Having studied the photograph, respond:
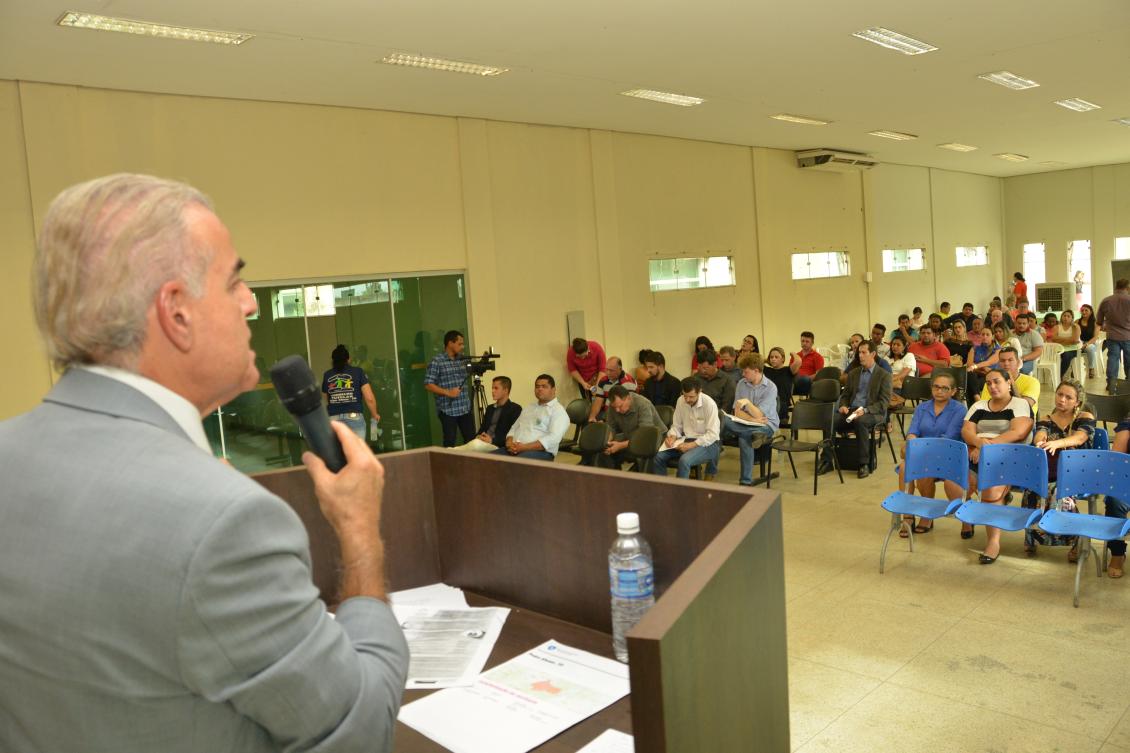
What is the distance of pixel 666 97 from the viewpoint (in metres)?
9.77

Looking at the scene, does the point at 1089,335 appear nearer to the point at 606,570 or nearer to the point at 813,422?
the point at 813,422

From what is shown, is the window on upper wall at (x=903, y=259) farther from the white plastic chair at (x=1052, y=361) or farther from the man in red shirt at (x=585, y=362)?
the man in red shirt at (x=585, y=362)

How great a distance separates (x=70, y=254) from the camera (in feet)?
3.06

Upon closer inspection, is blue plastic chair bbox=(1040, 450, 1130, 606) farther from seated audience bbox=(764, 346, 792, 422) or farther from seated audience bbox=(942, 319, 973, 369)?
seated audience bbox=(942, 319, 973, 369)

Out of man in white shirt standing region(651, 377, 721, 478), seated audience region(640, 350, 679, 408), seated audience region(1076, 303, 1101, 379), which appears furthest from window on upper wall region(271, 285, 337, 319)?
seated audience region(1076, 303, 1101, 379)

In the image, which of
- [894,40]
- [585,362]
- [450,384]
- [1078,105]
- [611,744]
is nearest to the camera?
[611,744]

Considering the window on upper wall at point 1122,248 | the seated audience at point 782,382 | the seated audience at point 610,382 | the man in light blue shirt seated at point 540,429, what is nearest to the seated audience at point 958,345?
the seated audience at point 782,382

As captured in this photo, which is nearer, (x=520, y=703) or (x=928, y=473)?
(x=520, y=703)

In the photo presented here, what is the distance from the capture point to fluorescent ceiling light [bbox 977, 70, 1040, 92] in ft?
31.1

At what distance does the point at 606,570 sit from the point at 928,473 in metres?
4.75

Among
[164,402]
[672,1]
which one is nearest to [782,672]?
[164,402]

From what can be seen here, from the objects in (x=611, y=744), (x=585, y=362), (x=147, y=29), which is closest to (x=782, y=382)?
(x=585, y=362)

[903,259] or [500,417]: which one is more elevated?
[903,259]

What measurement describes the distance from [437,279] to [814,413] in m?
4.32
